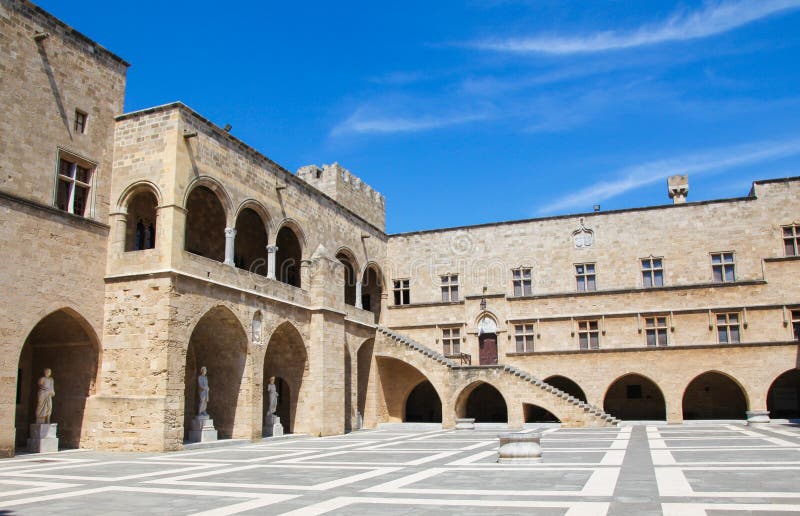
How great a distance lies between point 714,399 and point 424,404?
14009mm

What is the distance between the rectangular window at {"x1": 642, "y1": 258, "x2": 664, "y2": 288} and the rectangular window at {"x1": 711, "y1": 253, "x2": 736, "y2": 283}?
2095mm

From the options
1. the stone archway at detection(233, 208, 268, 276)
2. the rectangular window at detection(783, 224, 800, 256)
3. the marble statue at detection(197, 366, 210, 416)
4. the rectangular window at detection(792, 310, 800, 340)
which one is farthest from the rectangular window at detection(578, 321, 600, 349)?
the marble statue at detection(197, 366, 210, 416)

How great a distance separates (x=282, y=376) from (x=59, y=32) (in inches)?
523

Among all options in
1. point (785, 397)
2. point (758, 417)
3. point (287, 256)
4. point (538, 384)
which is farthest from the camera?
point (785, 397)

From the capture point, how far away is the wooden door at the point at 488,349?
31.9 m

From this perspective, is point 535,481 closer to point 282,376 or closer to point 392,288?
point 282,376

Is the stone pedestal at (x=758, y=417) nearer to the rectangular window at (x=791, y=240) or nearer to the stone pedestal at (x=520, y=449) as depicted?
the rectangular window at (x=791, y=240)

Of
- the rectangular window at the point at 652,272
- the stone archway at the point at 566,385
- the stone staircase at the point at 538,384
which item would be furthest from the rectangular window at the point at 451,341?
the rectangular window at the point at 652,272

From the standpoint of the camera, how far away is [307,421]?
81.0ft

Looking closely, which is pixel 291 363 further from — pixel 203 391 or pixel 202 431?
pixel 202 431

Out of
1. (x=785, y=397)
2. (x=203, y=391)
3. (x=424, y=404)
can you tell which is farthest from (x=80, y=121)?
(x=785, y=397)

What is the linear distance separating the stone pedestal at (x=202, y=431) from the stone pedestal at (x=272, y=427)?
12.1ft

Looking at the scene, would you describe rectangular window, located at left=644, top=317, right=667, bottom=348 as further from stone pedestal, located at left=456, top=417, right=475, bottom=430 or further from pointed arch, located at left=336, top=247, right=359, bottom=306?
pointed arch, located at left=336, top=247, right=359, bottom=306

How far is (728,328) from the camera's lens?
28.6 m
